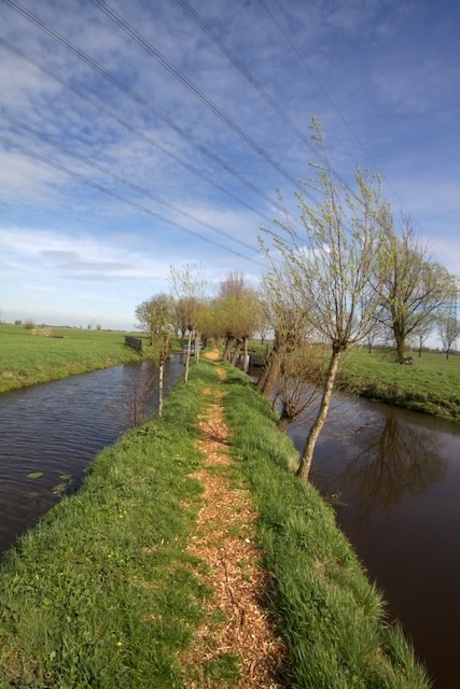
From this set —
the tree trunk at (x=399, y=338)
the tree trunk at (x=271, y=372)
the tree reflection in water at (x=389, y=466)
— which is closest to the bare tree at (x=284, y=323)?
the tree trunk at (x=271, y=372)

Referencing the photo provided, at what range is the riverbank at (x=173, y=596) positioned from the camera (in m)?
3.44

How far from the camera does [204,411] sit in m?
14.8

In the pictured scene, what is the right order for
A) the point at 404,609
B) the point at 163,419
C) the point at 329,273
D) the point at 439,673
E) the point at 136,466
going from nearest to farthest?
the point at 439,673 → the point at 404,609 → the point at 329,273 → the point at 136,466 → the point at 163,419

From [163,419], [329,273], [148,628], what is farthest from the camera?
[163,419]

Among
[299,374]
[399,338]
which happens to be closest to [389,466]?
[299,374]

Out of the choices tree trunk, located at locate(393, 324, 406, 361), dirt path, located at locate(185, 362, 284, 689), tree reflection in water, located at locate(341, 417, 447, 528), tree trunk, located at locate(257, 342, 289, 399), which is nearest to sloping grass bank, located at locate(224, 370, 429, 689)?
dirt path, located at locate(185, 362, 284, 689)

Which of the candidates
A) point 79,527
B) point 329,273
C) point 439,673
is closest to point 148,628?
point 79,527

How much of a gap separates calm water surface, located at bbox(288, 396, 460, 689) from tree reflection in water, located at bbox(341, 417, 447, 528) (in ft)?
0.11

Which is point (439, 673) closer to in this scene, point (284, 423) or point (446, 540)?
point (446, 540)

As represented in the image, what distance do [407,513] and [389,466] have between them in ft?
13.2

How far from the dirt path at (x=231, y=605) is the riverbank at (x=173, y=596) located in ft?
0.07

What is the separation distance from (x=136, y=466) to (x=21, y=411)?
10709 mm

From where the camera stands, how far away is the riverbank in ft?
11.3

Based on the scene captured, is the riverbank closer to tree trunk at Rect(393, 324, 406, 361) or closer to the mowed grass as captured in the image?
the mowed grass
